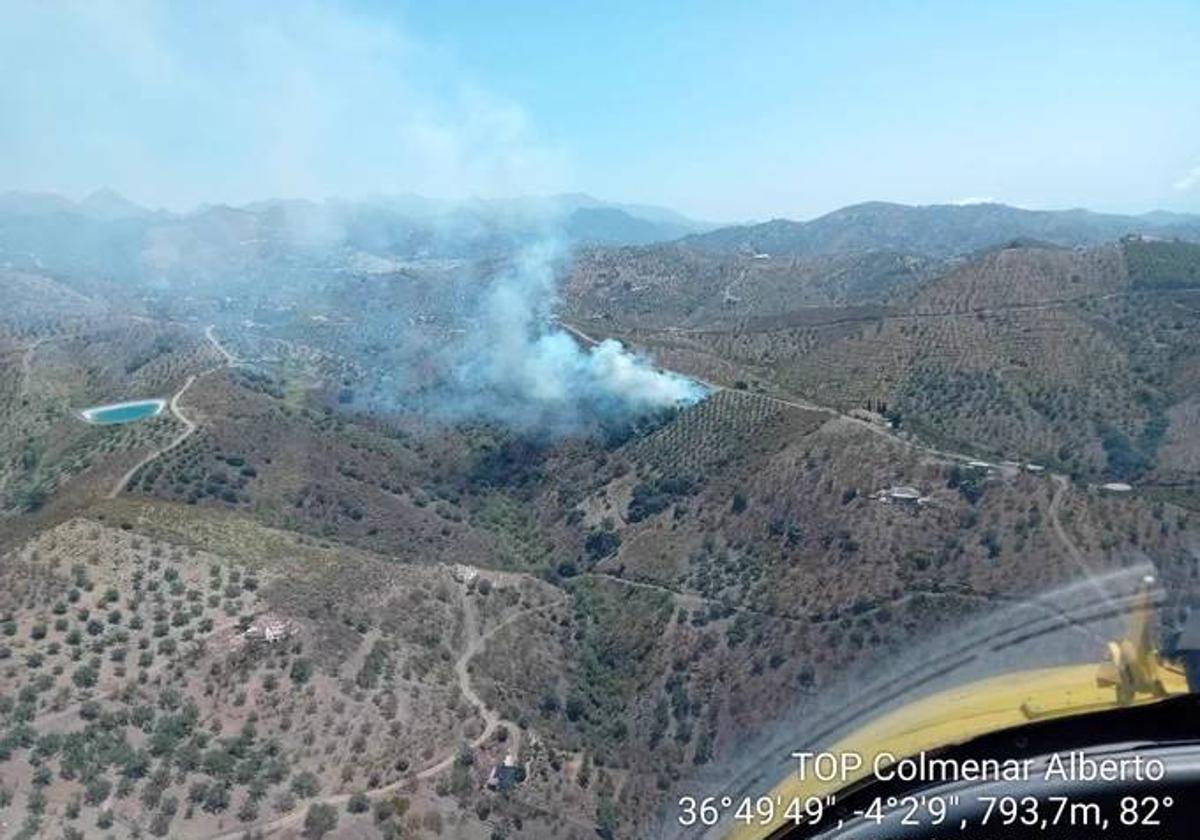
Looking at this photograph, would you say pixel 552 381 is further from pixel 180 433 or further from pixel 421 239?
pixel 421 239

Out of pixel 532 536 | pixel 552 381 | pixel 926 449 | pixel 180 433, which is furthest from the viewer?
pixel 552 381

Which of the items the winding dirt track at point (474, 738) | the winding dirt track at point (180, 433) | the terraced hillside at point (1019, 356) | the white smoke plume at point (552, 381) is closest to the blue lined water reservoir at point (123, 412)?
the winding dirt track at point (180, 433)

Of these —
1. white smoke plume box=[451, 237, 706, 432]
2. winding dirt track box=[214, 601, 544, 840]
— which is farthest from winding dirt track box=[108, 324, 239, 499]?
white smoke plume box=[451, 237, 706, 432]

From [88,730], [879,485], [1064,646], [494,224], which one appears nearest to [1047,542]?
[879,485]

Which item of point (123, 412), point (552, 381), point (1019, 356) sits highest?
point (1019, 356)

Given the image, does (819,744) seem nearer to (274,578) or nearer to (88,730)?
(88,730)

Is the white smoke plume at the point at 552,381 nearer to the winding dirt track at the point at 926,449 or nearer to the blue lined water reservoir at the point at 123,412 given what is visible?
the winding dirt track at the point at 926,449

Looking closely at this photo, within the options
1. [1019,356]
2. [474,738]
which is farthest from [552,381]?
[474,738]

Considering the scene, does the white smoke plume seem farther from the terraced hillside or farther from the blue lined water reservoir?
the blue lined water reservoir

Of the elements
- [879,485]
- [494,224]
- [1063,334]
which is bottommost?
[879,485]
